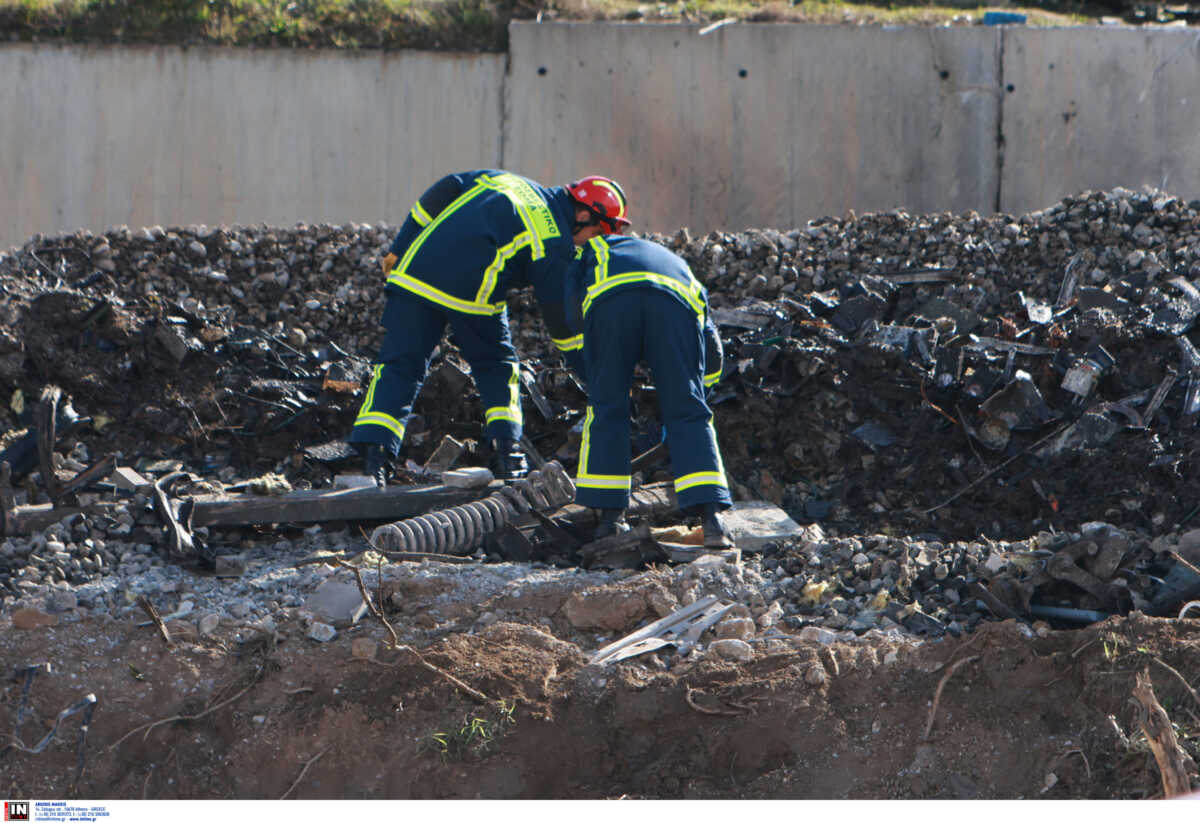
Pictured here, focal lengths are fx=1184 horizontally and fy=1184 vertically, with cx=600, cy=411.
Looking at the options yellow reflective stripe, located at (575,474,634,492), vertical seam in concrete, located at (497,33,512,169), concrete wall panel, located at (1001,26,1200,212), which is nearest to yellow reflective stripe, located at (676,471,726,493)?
yellow reflective stripe, located at (575,474,634,492)

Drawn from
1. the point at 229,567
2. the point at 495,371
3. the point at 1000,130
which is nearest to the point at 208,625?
the point at 229,567

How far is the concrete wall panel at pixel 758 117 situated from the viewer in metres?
10.4

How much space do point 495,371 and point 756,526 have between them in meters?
1.60

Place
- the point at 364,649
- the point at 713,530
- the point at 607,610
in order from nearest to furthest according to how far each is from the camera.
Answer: the point at 364,649, the point at 607,610, the point at 713,530

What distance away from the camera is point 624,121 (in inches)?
413

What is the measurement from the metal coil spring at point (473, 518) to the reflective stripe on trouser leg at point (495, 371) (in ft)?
1.80

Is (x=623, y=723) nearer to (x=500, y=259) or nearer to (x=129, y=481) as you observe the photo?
(x=500, y=259)

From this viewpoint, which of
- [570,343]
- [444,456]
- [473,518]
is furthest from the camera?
[444,456]

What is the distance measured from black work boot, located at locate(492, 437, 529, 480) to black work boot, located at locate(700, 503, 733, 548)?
4.12 feet

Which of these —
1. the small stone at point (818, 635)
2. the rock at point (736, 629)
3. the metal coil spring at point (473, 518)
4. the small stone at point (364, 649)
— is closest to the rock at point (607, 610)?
the rock at point (736, 629)

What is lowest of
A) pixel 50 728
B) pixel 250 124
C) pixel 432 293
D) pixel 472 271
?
pixel 50 728

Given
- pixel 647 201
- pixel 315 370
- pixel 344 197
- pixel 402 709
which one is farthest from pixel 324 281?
pixel 402 709

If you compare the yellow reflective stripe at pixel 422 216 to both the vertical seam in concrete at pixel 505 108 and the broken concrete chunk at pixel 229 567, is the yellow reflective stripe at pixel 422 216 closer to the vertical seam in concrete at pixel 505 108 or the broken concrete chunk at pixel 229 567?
the broken concrete chunk at pixel 229 567

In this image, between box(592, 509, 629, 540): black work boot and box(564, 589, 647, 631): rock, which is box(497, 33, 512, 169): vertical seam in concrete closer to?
box(592, 509, 629, 540): black work boot
